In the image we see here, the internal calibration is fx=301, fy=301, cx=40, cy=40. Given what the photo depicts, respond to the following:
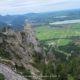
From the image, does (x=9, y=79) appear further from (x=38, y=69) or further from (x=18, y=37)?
(x=18, y=37)

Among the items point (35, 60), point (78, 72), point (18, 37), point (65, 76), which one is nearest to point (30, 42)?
point (18, 37)

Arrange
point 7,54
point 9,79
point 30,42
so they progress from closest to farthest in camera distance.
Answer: point 9,79, point 7,54, point 30,42

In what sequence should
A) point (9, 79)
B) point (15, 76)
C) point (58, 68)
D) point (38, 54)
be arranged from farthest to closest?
1. point (38, 54)
2. point (58, 68)
3. point (15, 76)
4. point (9, 79)

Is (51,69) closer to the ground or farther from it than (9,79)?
closer to the ground

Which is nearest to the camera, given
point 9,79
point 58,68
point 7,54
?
point 9,79

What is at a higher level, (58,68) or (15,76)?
(15,76)

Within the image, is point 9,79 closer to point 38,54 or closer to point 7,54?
point 7,54

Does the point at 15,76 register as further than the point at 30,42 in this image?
No

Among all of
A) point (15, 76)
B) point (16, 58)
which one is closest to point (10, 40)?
point (16, 58)

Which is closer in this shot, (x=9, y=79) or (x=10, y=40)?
(x=9, y=79)

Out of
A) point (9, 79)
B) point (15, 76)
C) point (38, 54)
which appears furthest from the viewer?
point (38, 54)
